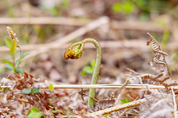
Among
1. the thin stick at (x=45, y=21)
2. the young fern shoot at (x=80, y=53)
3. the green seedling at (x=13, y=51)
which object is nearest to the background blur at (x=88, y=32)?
the thin stick at (x=45, y=21)

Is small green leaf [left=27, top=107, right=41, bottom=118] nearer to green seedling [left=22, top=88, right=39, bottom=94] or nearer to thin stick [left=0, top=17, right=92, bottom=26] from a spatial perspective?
green seedling [left=22, top=88, right=39, bottom=94]

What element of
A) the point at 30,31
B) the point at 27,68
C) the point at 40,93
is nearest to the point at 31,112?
the point at 40,93

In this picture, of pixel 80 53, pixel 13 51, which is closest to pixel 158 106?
pixel 80 53

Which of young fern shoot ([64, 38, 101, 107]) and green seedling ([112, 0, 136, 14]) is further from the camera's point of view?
green seedling ([112, 0, 136, 14])

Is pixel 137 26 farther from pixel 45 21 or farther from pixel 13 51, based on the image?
pixel 13 51

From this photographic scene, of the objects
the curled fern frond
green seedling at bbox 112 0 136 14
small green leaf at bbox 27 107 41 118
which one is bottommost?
small green leaf at bbox 27 107 41 118

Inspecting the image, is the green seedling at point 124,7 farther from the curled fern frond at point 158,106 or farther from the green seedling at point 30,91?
the green seedling at point 30,91

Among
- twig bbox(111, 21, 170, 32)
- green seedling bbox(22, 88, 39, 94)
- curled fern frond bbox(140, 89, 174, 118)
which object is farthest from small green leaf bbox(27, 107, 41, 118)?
twig bbox(111, 21, 170, 32)
